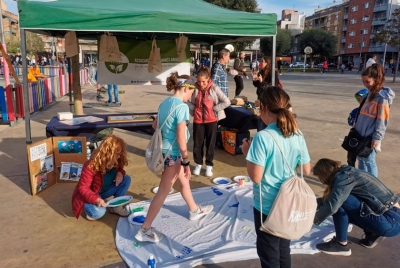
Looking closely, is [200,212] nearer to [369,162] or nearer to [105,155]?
[105,155]

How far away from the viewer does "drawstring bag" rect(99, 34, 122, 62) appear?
6.25 m

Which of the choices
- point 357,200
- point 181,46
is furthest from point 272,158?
point 181,46

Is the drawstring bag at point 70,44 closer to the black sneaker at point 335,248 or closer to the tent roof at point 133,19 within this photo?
the tent roof at point 133,19

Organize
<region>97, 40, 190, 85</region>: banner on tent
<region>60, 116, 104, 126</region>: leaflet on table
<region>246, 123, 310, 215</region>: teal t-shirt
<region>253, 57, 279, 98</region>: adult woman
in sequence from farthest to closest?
<region>97, 40, 190, 85</region>: banner on tent, <region>253, 57, 279, 98</region>: adult woman, <region>60, 116, 104, 126</region>: leaflet on table, <region>246, 123, 310, 215</region>: teal t-shirt

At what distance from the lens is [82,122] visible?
5145 millimetres

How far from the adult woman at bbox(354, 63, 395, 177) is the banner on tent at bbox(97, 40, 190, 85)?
429 centimetres

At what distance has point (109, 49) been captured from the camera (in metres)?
6.39

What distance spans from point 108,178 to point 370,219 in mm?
2582

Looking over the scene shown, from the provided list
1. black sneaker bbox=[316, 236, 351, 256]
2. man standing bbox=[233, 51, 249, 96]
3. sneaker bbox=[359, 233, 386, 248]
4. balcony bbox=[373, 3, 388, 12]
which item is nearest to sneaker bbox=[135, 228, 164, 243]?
black sneaker bbox=[316, 236, 351, 256]

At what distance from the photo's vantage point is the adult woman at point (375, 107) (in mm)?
3371

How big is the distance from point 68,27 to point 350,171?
351 cm

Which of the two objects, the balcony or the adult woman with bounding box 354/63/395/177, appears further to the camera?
the balcony

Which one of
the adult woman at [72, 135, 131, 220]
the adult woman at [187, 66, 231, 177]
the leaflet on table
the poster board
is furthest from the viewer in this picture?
the leaflet on table

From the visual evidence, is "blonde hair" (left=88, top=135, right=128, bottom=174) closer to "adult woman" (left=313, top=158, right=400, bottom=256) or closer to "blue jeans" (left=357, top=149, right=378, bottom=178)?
"adult woman" (left=313, top=158, right=400, bottom=256)
